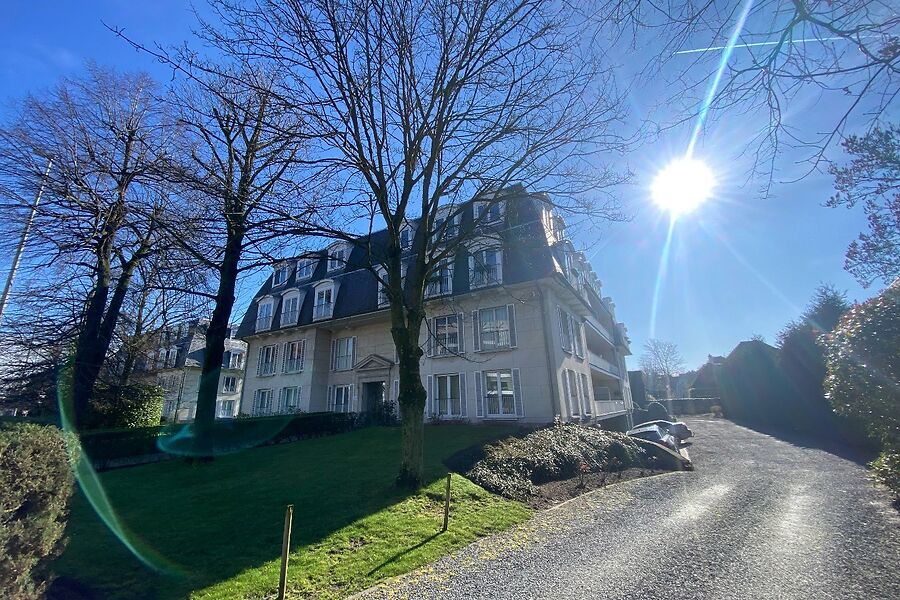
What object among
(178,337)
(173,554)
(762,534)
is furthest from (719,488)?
(178,337)

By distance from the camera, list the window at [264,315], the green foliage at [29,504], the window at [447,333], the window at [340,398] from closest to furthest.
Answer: the green foliage at [29,504] < the window at [447,333] < the window at [340,398] < the window at [264,315]

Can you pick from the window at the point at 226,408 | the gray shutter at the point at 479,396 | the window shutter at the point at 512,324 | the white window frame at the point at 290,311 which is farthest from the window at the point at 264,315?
the window at the point at 226,408

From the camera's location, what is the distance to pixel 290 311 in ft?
85.1

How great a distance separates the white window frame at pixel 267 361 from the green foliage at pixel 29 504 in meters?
24.1

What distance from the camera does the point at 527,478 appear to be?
33.2ft

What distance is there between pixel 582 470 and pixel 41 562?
11348 mm

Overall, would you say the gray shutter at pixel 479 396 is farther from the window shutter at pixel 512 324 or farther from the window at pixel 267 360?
the window at pixel 267 360

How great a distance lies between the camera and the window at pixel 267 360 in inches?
1034

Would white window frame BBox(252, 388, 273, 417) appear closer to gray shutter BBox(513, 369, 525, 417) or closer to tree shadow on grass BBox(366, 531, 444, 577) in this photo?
gray shutter BBox(513, 369, 525, 417)

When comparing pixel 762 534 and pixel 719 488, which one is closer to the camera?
pixel 762 534

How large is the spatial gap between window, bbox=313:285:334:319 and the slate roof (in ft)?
1.40

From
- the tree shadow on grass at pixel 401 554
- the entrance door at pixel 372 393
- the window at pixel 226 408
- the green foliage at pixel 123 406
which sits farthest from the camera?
the window at pixel 226 408

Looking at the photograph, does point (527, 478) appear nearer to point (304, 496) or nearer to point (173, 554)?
point (304, 496)

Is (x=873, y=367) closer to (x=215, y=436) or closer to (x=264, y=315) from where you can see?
(x=215, y=436)
